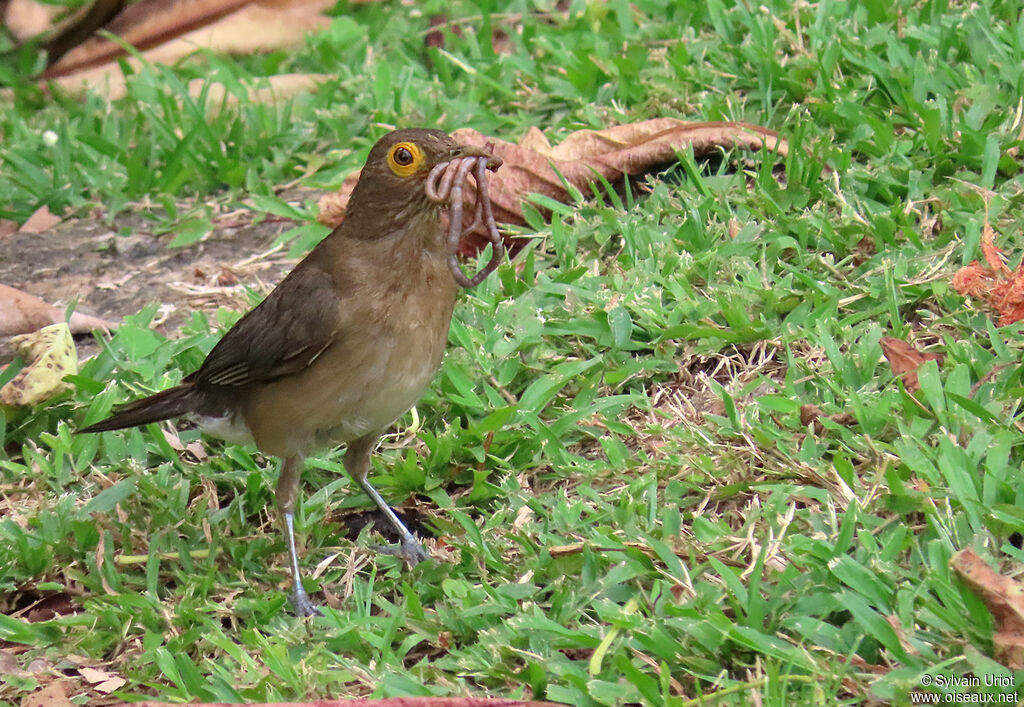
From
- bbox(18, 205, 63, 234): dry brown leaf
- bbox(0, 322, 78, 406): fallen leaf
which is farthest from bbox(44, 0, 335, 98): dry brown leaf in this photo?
bbox(0, 322, 78, 406): fallen leaf

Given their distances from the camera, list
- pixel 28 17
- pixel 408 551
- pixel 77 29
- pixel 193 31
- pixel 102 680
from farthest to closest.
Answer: pixel 28 17 < pixel 77 29 < pixel 193 31 < pixel 408 551 < pixel 102 680

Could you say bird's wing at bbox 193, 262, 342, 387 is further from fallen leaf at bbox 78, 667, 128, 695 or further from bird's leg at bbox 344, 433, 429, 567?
fallen leaf at bbox 78, 667, 128, 695

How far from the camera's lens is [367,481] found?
16.2ft

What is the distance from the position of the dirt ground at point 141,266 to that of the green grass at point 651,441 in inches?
6.7

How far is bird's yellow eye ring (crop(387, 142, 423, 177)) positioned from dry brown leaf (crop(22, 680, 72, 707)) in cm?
204

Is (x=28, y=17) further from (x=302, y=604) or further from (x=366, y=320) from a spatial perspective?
(x=302, y=604)

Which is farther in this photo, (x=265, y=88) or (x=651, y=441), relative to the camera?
(x=265, y=88)

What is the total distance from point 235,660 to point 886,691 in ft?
6.55

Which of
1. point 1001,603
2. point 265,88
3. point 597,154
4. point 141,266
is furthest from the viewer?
point 265,88

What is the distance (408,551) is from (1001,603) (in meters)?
2.05

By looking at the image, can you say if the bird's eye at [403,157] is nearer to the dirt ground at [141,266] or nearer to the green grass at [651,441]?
the green grass at [651,441]

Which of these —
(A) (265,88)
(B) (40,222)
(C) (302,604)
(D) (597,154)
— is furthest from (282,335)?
(A) (265,88)

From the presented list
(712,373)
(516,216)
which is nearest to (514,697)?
(712,373)

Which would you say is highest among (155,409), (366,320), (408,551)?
(366,320)
